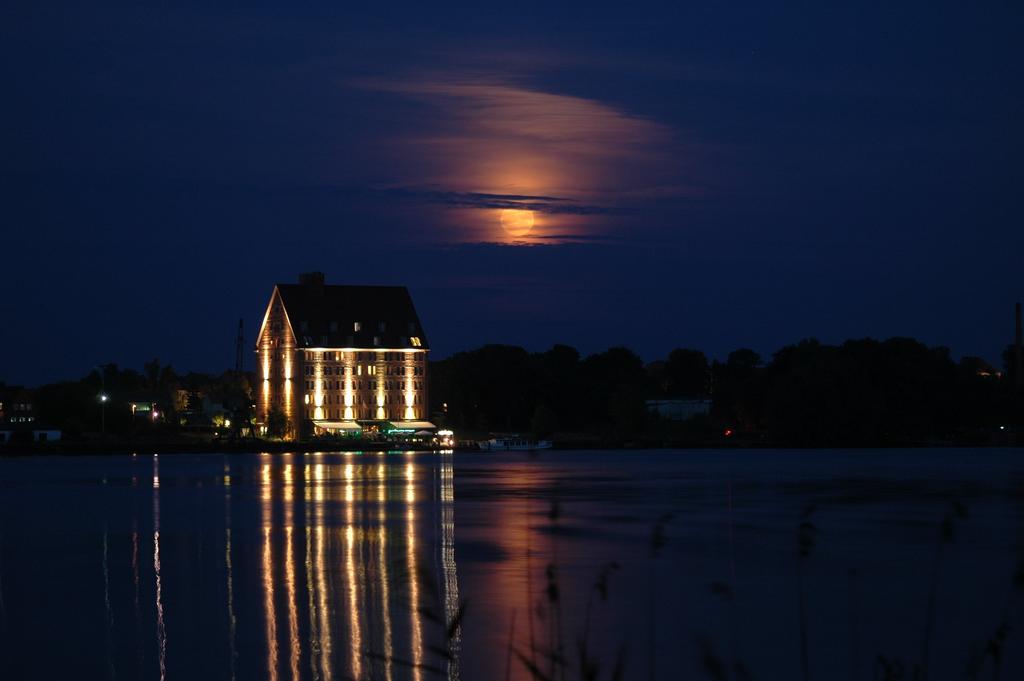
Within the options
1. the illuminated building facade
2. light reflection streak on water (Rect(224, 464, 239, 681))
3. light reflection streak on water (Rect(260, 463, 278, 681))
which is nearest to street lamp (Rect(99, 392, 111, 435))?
the illuminated building facade

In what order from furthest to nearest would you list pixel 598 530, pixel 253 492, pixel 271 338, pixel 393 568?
pixel 271 338
pixel 253 492
pixel 598 530
pixel 393 568

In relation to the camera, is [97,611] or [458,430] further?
[458,430]

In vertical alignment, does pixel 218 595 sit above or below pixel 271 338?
below

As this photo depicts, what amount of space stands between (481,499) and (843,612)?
3176 centimetres

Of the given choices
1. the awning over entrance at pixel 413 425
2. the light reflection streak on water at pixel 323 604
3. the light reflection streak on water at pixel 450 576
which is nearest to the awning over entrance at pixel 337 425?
the awning over entrance at pixel 413 425

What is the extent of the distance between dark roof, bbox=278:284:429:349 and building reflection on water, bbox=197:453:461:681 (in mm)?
100861

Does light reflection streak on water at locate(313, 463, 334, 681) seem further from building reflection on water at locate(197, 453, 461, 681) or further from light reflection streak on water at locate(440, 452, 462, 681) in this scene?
Answer: light reflection streak on water at locate(440, 452, 462, 681)

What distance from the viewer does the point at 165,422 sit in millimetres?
164500

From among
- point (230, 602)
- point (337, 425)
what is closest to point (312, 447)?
point (337, 425)

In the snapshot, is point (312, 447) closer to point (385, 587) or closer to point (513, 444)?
point (513, 444)

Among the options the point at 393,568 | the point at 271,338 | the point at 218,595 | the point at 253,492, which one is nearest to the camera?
the point at 218,595

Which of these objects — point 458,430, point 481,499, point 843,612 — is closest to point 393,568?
point 843,612

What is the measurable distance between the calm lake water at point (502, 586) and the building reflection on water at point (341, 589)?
0.07 metres

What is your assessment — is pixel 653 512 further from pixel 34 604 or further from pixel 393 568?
pixel 34 604
